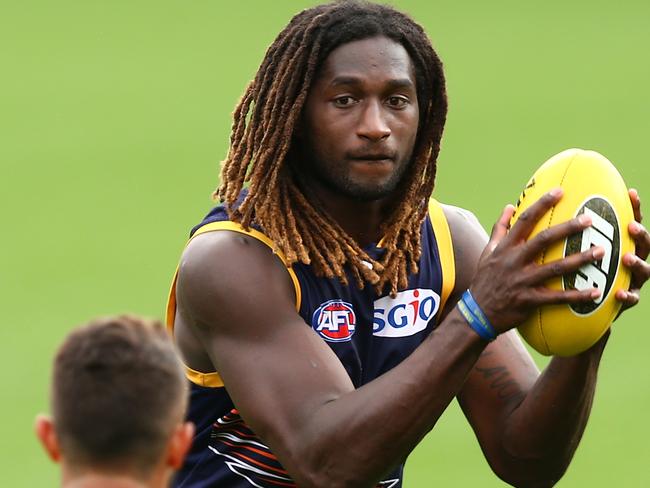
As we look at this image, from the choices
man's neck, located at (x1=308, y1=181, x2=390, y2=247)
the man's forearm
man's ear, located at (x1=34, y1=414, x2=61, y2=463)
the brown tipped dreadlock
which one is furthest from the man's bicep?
man's ear, located at (x1=34, y1=414, x2=61, y2=463)

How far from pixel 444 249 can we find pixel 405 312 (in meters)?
0.30

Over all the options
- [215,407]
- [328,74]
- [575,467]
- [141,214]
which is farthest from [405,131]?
[141,214]

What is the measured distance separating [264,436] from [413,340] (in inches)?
28.0

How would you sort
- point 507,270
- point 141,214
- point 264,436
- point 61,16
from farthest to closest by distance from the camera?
point 61,16 → point 141,214 → point 264,436 → point 507,270

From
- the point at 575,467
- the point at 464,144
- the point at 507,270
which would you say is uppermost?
the point at 507,270

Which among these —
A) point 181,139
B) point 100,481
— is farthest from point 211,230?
point 181,139

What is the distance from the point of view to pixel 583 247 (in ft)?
13.8

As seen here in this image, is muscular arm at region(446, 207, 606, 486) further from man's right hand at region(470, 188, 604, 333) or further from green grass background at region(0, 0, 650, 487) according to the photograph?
green grass background at region(0, 0, 650, 487)

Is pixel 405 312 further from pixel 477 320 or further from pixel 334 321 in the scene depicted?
pixel 477 320

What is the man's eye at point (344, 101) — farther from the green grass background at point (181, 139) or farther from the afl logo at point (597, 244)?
the green grass background at point (181, 139)

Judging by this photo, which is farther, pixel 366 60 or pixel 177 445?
pixel 366 60

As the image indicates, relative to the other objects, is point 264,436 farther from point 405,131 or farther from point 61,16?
point 61,16

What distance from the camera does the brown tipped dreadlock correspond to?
16.0ft

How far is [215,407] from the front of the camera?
16.4 ft
